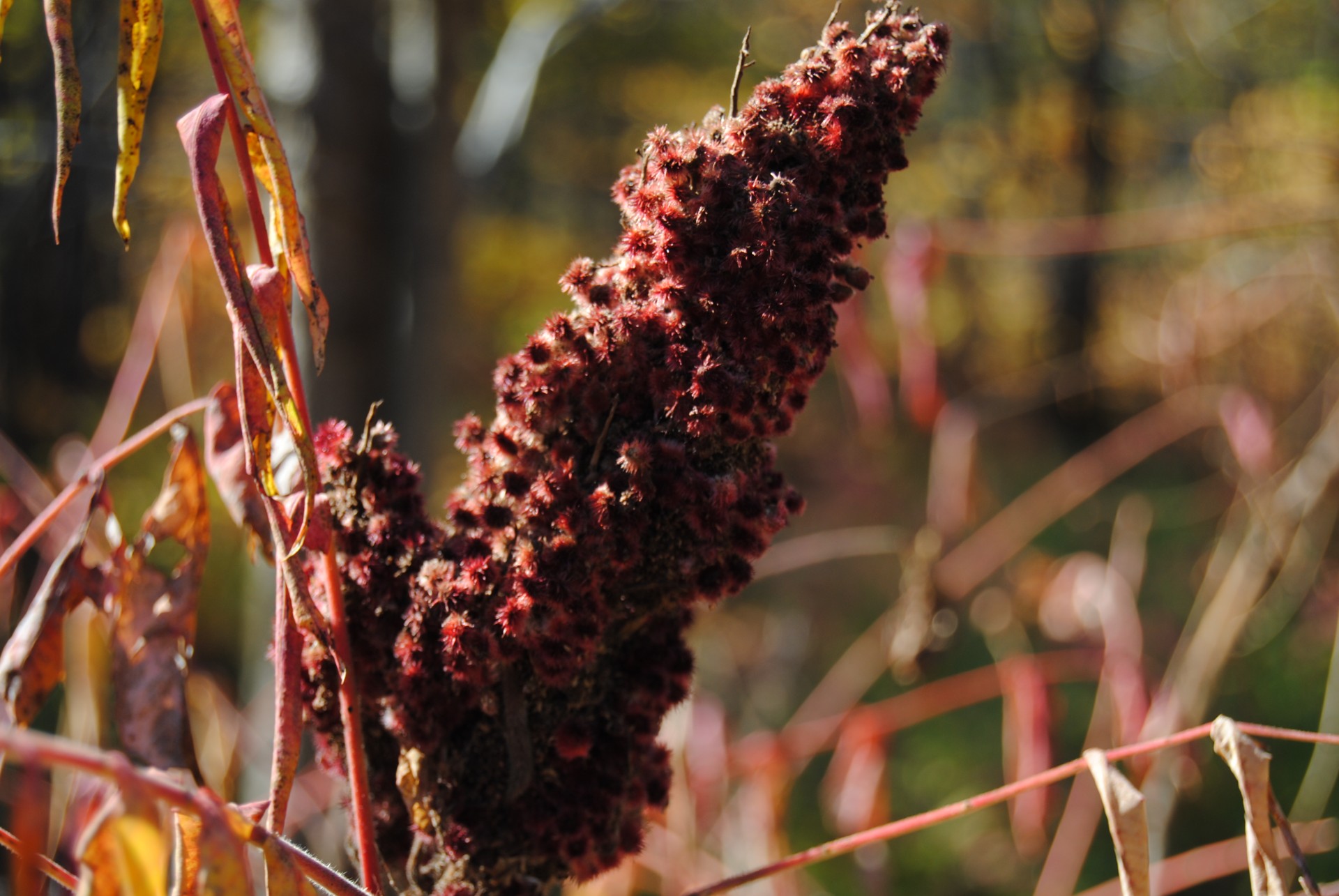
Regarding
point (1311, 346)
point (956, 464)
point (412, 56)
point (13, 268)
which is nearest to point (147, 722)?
point (956, 464)

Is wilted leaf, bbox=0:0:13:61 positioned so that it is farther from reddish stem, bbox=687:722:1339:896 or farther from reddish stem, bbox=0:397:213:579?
reddish stem, bbox=687:722:1339:896

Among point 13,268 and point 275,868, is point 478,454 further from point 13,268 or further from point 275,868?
point 13,268

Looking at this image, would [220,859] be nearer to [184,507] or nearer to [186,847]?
[186,847]

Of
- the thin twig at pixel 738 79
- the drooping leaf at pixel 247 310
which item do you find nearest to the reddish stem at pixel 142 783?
the drooping leaf at pixel 247 310

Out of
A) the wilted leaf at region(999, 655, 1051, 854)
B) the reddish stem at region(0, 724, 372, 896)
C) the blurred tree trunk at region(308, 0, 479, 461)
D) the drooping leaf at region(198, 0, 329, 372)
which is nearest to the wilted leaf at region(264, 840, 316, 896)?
the reddish stem at region(0, 724, 372, 896)

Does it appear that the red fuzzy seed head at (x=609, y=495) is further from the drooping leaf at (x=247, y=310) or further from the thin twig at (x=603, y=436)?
the drooping leaf at (x=247, y=310)

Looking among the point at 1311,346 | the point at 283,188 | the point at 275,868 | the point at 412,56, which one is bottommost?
the point at 275,868
